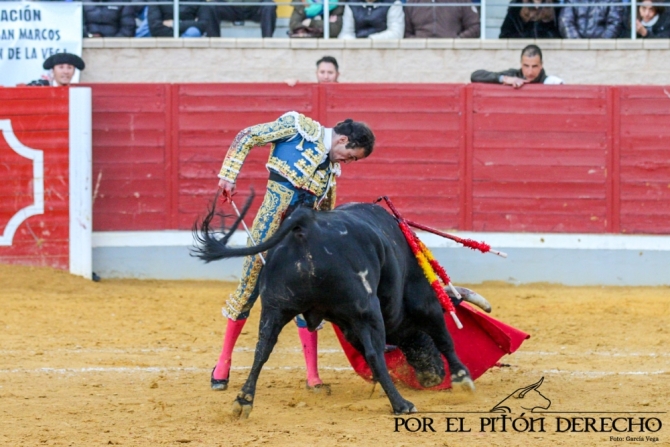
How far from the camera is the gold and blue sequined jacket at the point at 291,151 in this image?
168 inches

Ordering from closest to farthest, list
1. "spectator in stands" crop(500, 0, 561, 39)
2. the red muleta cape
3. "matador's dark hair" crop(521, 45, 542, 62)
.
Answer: the red muleta cape, "matador's dark hair" crop(521, 45, 542, 62), "spectator in stands" crop(500, 0, 561, 39)

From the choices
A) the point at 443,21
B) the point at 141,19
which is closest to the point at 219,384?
the point at 443,21

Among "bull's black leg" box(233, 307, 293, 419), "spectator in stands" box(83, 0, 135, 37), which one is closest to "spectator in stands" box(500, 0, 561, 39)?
"spectator in stands" box(83, 0, 135, 37)

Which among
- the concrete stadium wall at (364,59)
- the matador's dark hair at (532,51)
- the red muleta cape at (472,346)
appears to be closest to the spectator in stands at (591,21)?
the concrete stadium wall at (364,59)

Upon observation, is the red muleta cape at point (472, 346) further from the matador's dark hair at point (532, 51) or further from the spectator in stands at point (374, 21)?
the spectator in stands at point (374, 21)

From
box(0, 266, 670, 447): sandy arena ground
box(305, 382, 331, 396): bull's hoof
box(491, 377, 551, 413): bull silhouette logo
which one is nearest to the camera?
box(0, 266, 670, 447): sandy arena ground

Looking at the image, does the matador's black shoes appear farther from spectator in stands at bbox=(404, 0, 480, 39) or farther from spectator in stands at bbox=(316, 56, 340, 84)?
spectator in stands at bbox=(404, 0, 480, 39)

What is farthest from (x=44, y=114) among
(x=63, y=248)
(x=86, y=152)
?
(x=63, y=248)

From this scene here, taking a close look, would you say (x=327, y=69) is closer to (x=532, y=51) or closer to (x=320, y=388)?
(x=532, y=51)

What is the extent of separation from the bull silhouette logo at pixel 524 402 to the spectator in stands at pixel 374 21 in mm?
5418

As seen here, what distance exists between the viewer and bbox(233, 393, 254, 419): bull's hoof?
387cm

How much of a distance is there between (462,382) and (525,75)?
14.6 feet

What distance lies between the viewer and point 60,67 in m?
8.18

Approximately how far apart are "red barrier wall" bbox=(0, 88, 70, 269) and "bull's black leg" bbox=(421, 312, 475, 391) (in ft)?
14.2
